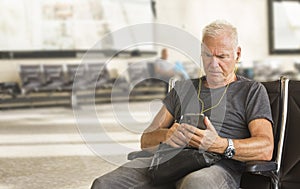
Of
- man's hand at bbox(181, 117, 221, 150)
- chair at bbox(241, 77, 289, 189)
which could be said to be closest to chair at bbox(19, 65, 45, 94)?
Answer: chair at bbox(241, 77, 289, 189)

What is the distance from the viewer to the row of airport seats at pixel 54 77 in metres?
11.4

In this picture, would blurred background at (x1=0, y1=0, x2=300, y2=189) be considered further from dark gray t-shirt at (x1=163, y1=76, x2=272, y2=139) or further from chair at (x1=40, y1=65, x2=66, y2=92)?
dark gray t-shirt at (x1=163, y1=76, x2=272, y2=139)

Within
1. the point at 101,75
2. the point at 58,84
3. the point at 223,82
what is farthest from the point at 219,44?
the point at 101,75

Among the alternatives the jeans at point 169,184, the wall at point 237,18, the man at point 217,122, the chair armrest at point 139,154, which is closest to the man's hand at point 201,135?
the man at point 217,122

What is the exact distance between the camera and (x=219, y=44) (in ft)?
6.93

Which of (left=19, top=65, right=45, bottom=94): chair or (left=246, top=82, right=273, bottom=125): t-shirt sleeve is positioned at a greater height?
(left=246, top=82, right=273, bottom=125): t-shirt sleeve

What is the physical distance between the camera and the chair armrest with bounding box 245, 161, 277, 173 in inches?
76.4

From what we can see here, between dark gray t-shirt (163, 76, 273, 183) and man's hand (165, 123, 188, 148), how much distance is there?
20 centimetres

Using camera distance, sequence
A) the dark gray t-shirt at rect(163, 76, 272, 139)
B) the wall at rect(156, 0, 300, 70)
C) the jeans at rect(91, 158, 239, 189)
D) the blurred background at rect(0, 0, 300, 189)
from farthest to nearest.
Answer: the wall at rect(156, 0, 300, 70) < the blurred background at rect(0, 0, 300, 189) < the dark gray t-shirt at rect(163, 76, 272, 139) < the jeans at rect(91, 158, 239, 189)

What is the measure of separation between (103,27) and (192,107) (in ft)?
40.1

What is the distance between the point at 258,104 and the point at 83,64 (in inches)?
334

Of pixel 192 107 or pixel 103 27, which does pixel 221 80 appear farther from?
pixel 103 27

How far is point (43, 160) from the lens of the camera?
4926 mm

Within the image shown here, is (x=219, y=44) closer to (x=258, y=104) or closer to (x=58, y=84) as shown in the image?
(x=258, y=104)
